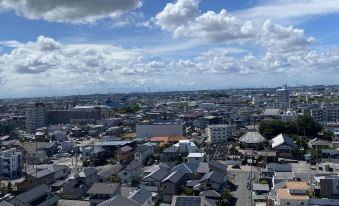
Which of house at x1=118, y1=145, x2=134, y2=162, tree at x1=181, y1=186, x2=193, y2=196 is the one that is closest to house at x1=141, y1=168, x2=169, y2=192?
tree at x1=181, y1=186, x2=193, y2=196

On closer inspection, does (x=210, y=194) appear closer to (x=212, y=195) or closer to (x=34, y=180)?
(x=212, y=195)

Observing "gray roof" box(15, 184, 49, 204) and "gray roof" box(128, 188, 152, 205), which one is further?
"gray roof" box(15, 184, 49, 204)

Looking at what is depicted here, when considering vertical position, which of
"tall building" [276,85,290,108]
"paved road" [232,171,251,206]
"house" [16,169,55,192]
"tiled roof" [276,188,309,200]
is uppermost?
"tall building" [276,85,290,108]

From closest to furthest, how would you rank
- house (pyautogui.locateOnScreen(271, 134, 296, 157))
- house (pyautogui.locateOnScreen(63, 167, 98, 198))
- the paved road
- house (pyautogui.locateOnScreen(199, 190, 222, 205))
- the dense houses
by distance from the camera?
the dense houses
house (pyautogui.locateOnScreen(199, 190, 222, 205))
the paved road
house (pyautogui.locateOnScreen(63, 167, 98, 198))
house (pyautogui.locateOnScreen(271, 134, 296, 157))

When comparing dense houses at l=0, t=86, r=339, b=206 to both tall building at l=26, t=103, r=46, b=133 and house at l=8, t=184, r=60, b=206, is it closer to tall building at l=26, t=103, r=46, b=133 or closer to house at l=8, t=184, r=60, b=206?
house at l=8, t=184, r=60, b=206

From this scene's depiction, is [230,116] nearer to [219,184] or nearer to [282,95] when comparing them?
[282,95]

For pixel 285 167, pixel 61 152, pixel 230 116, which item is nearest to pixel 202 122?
pixel 230 116

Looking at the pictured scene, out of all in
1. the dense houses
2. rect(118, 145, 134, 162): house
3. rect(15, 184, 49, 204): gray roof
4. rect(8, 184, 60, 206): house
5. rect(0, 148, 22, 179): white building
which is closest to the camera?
rect(8, 184, 60, 206): house
